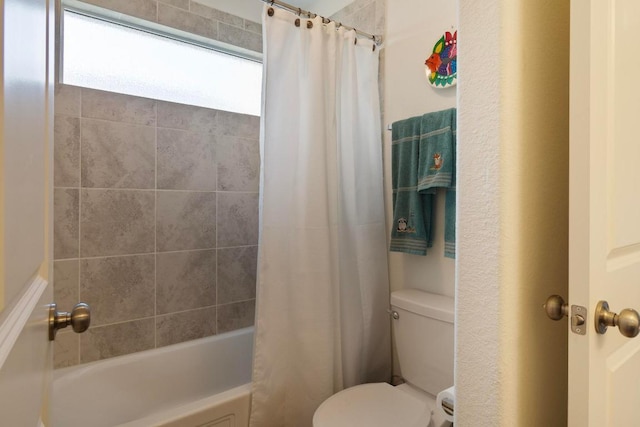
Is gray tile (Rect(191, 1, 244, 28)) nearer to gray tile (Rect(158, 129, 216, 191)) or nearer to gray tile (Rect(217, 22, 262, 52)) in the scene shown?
gray tile (Rect(217, 22, 262, 52))

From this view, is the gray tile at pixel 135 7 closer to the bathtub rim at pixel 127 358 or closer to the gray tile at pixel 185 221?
the gray tile at pixel 185 221

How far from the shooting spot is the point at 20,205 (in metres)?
0.30

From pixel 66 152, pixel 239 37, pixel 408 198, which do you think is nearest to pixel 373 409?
pixel 408 198

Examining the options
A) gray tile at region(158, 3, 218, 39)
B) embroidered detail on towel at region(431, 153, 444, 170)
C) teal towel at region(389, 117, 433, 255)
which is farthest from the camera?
gray tile at region(158, 3, 218, 39)

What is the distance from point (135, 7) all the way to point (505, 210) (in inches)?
75.9

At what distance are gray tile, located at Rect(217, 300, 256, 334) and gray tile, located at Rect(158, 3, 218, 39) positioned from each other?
5.12 feet

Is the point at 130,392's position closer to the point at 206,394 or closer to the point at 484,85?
the point at 206,394

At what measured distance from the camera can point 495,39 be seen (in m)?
0.60

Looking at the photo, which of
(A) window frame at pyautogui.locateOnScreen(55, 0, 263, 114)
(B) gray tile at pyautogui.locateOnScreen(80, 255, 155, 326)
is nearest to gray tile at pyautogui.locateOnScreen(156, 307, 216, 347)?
(B) gray tile at pyautogui.locateOnScreen(80, 255, 155, 326)

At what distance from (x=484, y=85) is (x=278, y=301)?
116cm

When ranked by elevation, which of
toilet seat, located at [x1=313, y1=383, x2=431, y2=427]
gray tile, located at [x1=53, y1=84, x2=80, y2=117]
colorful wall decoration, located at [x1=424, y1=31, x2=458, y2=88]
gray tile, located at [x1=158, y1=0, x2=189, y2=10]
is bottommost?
toilet seat, located at [x1=313, y1=383, x2=431, y2=427]

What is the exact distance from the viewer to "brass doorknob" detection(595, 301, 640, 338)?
579mm

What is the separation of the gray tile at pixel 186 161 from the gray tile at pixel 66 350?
823mm

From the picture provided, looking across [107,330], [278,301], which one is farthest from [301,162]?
[107,330]
